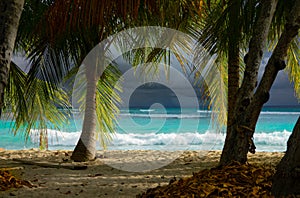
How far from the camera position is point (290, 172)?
2.48 m

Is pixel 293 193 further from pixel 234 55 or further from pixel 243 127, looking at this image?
pixel 234 55

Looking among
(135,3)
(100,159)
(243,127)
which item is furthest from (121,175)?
(135,3)

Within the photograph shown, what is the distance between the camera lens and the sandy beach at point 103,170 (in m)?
4.43

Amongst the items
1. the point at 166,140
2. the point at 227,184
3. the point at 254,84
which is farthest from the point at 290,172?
the point at 166,140

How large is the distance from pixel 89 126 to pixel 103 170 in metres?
1.37

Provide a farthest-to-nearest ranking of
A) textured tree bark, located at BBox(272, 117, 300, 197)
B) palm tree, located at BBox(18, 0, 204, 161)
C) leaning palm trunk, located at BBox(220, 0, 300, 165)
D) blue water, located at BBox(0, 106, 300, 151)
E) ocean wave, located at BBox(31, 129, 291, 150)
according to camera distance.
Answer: ocean wave, located at BBox(31, 129, 291, 150) → blue water, located at BBox(0, 106, 300, 151) → palm tree, located at BBox(18, 0, 204, 161) → leaning palm trunk, located at BBox(220, 0, 300, 165) → textured tree bark, located at BBox(272, 117, 300, 197)

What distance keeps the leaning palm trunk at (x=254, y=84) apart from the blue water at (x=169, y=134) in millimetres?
13934

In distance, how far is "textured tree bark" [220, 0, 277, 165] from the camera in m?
3.26

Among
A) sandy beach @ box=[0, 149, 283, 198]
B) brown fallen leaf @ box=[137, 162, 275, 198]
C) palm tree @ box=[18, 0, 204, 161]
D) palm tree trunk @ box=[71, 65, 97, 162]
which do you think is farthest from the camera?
palm tree trunk @ box=[71, 65, 97, 162]

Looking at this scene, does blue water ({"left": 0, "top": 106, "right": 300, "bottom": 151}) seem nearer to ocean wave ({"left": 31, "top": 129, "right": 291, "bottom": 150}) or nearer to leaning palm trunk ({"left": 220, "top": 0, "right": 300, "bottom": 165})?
ocean wave ({"left": 31, "top": 129, "right": 291, "bottom": 150})

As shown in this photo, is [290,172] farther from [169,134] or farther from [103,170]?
[169,134]

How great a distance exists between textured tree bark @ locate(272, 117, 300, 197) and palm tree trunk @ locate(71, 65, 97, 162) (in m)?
4.74

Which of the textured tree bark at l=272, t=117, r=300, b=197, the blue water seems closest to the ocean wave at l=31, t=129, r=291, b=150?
the blue water

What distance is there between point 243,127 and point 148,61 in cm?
444
